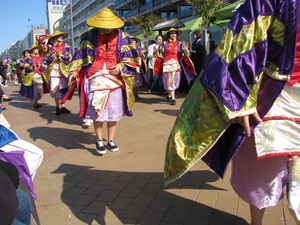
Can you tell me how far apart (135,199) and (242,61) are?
188cm

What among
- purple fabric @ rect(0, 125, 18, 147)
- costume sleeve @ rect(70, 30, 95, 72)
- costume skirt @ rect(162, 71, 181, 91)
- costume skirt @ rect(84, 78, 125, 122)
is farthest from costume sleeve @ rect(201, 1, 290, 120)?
costume skirt @ rect(162, 71, 181, 91)

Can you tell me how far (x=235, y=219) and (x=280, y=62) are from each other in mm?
1407

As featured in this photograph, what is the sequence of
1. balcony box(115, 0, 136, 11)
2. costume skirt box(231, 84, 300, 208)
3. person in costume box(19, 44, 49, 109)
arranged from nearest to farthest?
costume skirt box(231, 84, 300, 208) < person in costume box(19, 44, 49, 109) < balcony box(115, 0, 136, 11)

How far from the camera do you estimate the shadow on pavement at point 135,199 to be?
273 cm

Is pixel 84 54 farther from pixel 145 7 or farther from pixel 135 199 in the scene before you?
pixel 145 7

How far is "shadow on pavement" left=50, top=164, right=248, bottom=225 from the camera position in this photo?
2.73 m

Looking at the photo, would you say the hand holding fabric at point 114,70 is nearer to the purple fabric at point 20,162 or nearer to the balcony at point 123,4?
the purple fabric at point 20,162

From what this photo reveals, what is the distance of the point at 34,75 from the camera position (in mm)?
9531

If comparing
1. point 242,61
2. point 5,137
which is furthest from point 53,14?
point 242,61

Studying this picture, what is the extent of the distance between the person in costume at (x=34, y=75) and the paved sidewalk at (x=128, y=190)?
4290 millimetres

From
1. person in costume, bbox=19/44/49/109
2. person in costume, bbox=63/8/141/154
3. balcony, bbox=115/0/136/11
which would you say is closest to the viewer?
person in costume, bbox=63/8/141/154

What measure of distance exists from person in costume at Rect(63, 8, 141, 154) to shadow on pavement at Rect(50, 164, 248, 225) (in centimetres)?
86

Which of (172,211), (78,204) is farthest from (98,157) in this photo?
(172,211)

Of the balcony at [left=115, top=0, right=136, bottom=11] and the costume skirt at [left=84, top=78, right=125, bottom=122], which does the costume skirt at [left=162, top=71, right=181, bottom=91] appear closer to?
the costume skirt at [left=84, top=78, right=125, bottom=122]
